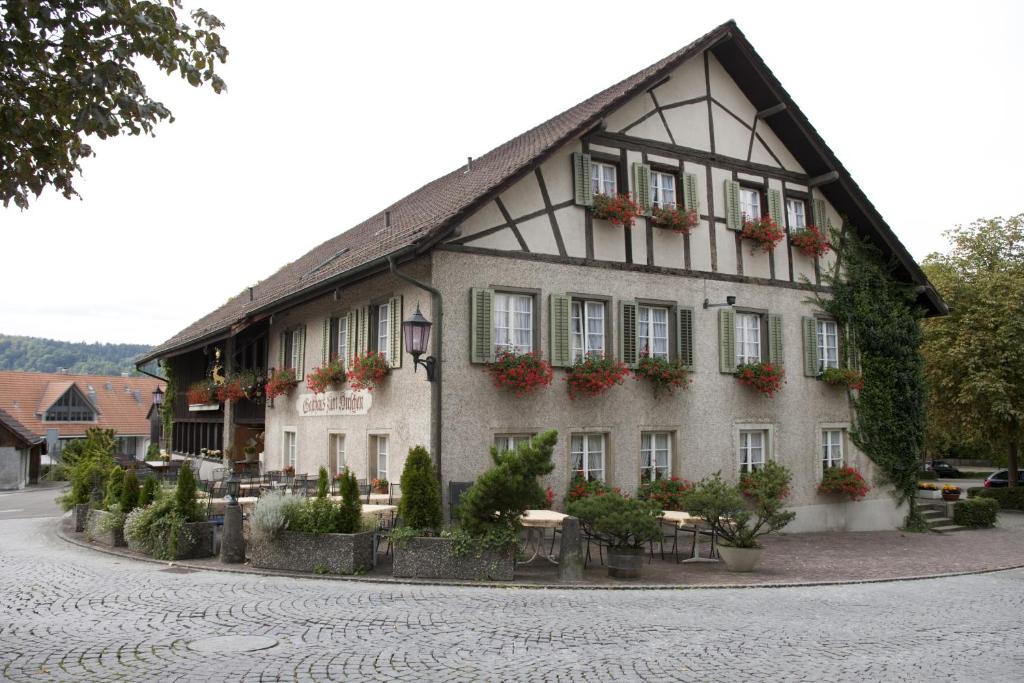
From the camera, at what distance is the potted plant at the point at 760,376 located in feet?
53.6

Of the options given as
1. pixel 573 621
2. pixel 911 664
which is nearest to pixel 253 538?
pixel 573 621

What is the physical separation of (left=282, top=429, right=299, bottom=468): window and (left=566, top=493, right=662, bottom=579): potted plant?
31.4 feet

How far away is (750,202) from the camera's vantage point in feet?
57.9

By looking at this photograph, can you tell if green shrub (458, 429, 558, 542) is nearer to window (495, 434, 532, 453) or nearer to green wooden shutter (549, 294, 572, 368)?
window (495, 434, 532, 453)

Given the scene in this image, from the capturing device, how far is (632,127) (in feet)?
52.1

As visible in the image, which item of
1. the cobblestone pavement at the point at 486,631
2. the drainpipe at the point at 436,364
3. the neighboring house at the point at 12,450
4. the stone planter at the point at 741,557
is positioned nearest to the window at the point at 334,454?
the drainpipe at the point at 436,364

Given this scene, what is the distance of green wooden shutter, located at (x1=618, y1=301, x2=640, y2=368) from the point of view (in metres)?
15.2

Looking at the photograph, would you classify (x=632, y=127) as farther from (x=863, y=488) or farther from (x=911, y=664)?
(x=911, y=664)

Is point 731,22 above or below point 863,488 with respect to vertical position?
above

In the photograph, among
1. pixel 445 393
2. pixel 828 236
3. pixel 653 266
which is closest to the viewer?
pixel 445 393

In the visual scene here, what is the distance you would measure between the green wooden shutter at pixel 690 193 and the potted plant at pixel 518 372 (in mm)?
4855

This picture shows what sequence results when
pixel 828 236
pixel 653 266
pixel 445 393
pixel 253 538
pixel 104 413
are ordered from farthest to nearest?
pixel 104 413 → pixel 828 236 → pixel 653 266 → pixel 445 393 → pixel 253 538

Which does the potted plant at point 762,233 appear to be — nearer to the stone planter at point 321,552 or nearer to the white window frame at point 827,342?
the white window frame at point 827,342

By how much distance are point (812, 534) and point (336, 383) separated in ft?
32.4
